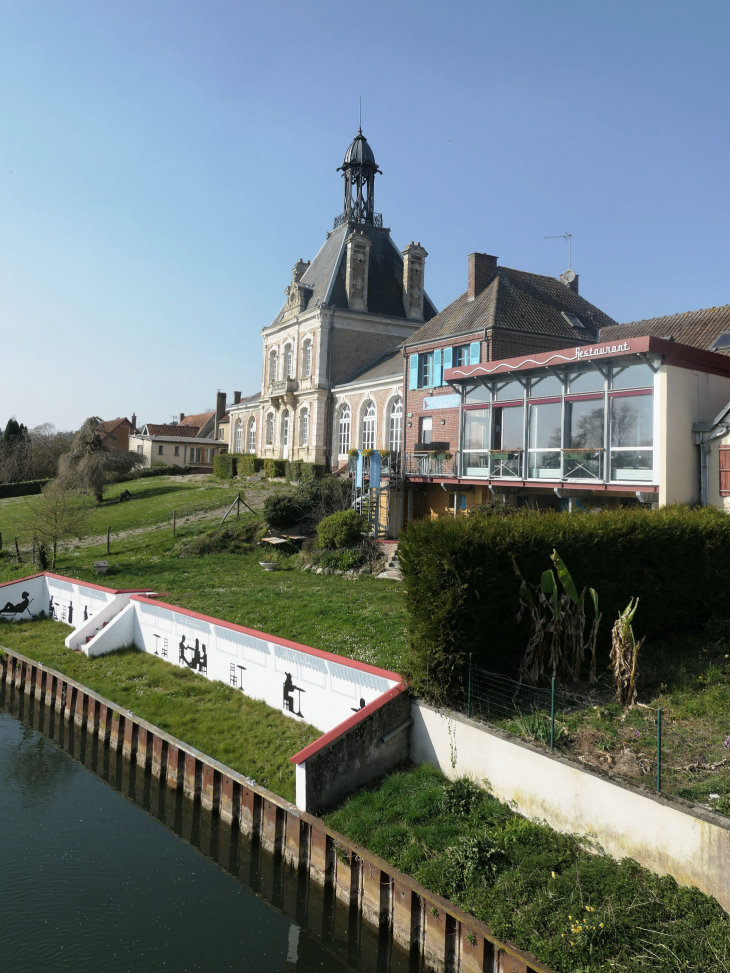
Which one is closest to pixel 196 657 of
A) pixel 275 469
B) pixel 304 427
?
pixel 275 469

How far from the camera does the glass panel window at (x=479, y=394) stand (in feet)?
71.5

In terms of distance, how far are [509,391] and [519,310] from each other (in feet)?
25.8

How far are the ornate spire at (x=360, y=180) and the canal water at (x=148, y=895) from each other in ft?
133

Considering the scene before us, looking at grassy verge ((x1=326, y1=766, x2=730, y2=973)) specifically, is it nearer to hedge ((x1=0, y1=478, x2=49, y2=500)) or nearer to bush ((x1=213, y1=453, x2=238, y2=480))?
bush ((x1=213, y1=453, x2=238, y2=480))

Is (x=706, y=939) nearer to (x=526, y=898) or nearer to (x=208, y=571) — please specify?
Answer: (x=526, y=898)

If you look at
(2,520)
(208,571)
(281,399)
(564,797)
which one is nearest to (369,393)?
(281,399)

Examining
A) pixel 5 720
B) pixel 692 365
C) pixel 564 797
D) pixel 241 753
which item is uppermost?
pixel 692 365

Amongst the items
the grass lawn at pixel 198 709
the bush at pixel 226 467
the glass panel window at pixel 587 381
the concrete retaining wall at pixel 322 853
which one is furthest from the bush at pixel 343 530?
the bush at pixel 226 467

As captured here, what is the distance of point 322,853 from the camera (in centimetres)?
943

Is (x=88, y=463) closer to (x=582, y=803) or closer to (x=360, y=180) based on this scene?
(x=360, y=180)

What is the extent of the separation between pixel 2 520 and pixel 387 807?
35823 mm

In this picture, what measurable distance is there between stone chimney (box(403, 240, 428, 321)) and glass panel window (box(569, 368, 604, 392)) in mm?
26276

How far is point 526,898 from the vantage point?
7.50 m

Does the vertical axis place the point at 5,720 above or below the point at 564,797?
below
